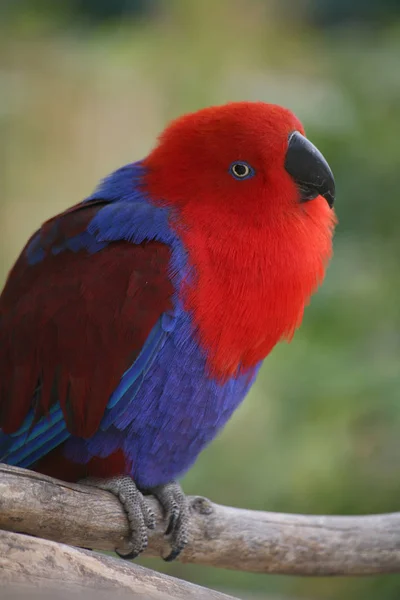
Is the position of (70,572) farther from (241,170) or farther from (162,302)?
(241,170)

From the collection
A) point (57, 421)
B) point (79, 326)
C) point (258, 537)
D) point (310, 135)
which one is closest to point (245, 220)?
point (79, 326)

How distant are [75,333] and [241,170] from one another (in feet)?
1.36

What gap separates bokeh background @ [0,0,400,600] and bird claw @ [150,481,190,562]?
0.73 m

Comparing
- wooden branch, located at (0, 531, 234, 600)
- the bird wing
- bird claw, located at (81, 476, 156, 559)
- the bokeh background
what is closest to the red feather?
the bird wing

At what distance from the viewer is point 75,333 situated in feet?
4.46

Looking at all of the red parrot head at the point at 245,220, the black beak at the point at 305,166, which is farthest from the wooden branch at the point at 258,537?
the black beak at the point at 305,166

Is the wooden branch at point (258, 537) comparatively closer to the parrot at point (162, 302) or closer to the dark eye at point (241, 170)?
the parrot at point (162, 302)

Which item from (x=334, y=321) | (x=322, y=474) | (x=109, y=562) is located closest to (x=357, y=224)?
(x=334, y=321)

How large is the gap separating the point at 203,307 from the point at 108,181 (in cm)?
36

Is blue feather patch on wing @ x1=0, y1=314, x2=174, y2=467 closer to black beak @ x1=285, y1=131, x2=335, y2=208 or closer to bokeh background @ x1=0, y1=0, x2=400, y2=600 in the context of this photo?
black beak @ x1=285, y1=131, x2=335, y2=208

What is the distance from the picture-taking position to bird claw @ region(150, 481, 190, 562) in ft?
4.92

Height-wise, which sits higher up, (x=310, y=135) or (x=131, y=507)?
(x=310, y=135)

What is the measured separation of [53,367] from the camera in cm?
138

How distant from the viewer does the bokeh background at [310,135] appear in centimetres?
219
